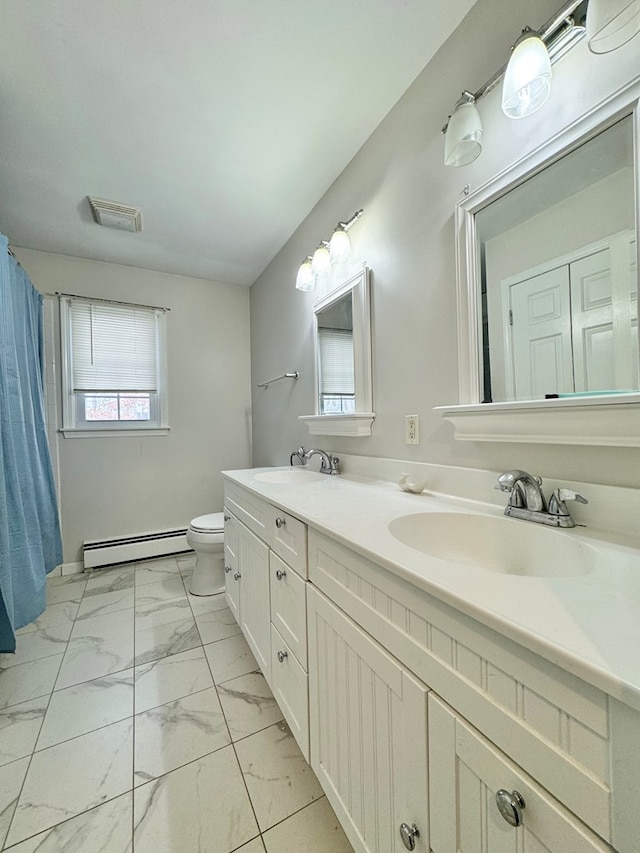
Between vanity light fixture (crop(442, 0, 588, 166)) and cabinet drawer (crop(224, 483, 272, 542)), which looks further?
cabinet drawer (crop(224, 483, 272, 542))

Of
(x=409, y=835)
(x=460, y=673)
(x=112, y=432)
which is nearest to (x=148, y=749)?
(x=409, y=835)

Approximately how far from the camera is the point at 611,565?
1.93 feet

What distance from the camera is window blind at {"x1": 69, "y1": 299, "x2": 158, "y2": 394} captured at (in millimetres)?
2469

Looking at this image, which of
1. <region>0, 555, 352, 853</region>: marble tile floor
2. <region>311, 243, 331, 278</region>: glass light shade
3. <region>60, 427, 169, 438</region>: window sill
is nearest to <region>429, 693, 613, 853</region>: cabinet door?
<region>0, 555, 352, 853</region>: marble tile floor

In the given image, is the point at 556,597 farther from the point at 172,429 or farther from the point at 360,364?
the point at 172,429

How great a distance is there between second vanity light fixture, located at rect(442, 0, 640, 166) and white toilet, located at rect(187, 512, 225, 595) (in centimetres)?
209

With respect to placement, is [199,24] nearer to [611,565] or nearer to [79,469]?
[611,565]

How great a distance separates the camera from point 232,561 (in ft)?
5.58

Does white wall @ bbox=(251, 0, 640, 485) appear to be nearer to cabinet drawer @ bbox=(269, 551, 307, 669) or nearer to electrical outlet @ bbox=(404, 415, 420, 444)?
electrical outlet @ bbox=(404, 415, 420, 444)

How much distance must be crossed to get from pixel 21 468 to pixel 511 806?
214 cm

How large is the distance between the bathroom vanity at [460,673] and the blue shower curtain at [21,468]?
120 centimetres

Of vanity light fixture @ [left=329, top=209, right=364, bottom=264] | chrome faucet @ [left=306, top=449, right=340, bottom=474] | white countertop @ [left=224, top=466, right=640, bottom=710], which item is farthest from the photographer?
chrome faucet @ [left=306, top=449, right=340, bottom=474]

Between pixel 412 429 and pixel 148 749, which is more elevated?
pixel 412 429

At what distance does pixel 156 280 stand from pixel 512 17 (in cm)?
257
